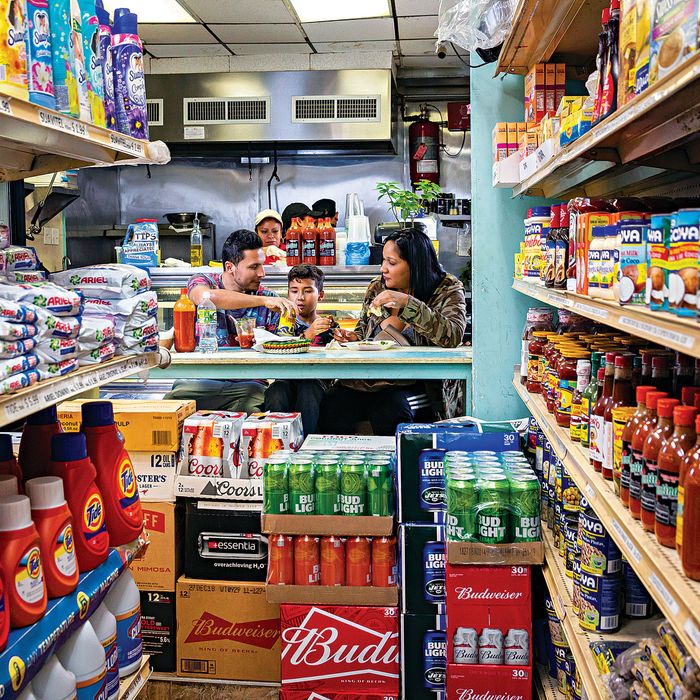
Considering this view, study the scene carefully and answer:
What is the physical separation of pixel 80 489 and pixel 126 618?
1.47 ft

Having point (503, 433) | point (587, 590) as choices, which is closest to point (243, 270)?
point (503, 433)

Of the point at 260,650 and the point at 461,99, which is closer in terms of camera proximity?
the point at 260,650

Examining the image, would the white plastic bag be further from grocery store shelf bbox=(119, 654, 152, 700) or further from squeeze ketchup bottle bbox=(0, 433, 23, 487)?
grocery store shelf bbox=(119, 654, 152, 700)

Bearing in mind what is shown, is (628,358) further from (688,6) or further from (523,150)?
(523,150)

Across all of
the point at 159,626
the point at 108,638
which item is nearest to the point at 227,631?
the point at 159,626

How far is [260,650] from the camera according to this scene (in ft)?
10.5

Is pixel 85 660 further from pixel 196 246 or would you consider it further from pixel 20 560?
pixel 196 246

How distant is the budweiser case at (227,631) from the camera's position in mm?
3199

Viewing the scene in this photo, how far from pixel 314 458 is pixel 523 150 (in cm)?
134

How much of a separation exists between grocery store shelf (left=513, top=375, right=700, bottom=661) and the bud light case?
41.9 inches

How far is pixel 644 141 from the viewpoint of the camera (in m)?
2.02

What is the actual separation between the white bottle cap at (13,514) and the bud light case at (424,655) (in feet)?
Answer: 5.25

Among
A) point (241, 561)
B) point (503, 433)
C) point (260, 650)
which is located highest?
point (503, 433)

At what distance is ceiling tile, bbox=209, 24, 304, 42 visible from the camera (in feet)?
21.4
